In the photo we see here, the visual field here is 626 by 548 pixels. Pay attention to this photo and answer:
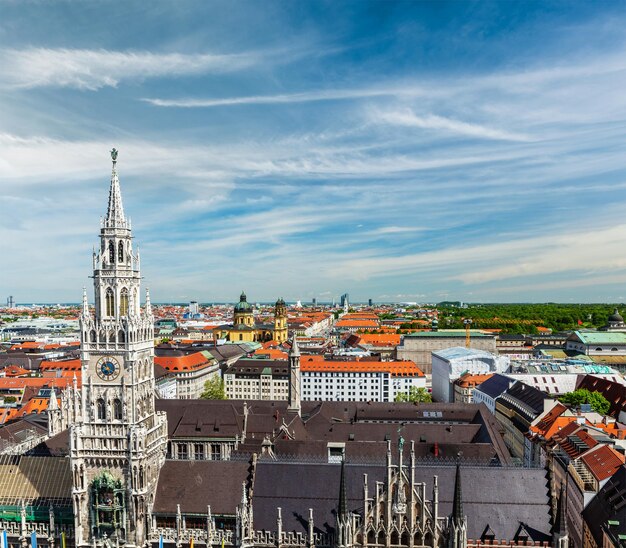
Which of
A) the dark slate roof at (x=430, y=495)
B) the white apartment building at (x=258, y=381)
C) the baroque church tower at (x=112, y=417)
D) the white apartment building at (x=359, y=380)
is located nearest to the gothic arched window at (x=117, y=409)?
the baroque church tower at (x=112, y=417)

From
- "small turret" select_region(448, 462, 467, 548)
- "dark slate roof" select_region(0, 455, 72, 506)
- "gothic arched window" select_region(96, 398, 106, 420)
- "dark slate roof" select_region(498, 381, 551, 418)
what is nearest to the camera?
"small turret" select_region(448, 462, 467, 548)

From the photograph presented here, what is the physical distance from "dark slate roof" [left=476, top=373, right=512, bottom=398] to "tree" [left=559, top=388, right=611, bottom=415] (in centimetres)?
1579

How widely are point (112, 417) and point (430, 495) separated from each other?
31191 mm

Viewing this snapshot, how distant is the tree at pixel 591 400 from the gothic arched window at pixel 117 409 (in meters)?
92.6

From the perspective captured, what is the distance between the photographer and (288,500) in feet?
167

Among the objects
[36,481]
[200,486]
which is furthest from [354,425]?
[36,481]

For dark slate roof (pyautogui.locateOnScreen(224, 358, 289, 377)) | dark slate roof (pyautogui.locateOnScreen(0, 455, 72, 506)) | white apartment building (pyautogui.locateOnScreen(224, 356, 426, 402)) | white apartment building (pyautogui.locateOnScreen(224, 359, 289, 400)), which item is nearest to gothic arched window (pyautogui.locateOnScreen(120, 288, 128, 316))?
dark slate roof (pyautogui.locateOnScreen(0, 455, 72, 506))

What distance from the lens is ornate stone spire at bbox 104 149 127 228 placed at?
176 ft

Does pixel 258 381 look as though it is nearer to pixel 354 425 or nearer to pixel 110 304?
pixel 354 425

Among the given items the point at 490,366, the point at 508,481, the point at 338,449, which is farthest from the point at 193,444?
the point at 490,366

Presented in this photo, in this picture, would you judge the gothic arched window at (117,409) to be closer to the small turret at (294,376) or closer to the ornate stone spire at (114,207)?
the ornate stone spire at (114,207)

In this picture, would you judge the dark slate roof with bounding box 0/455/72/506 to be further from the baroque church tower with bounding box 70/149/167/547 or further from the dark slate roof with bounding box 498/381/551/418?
the dark slate roof with bounding box 498/381/551/418

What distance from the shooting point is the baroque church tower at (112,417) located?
52.0 metres

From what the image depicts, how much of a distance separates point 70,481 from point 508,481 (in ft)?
146
